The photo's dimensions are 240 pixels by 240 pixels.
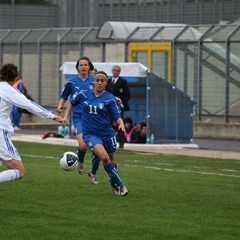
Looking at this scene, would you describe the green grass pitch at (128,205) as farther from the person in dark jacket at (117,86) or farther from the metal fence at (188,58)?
the metal fence at (188,58)

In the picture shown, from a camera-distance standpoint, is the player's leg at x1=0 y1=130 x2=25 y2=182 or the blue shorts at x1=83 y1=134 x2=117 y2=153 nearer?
the player's leg at x1=0 y1=130 x2=25 y2=182

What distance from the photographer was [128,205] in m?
13.4

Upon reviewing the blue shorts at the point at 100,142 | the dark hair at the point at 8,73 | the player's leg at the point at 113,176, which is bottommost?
the player's leg at the point at 113,176

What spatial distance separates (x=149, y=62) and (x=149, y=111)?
503cm

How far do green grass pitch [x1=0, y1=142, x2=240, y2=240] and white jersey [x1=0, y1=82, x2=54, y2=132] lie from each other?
1.07 meters

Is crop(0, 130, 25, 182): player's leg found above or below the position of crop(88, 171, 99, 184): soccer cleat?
above

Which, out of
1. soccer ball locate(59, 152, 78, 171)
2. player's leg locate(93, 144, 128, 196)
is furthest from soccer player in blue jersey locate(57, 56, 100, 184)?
player's leg locate(93, 144, 128, 196)

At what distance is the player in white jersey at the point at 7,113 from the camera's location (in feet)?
43.0

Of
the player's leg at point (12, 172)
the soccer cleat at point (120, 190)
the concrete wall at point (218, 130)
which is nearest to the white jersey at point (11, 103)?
the player's leg at point (12, 172)

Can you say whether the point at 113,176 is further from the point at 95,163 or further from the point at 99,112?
the point at 95,163

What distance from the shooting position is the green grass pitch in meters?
11.1

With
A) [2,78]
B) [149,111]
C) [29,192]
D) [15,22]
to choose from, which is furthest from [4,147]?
[15,22]

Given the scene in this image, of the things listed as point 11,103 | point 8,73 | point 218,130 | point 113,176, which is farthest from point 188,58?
point 11,103

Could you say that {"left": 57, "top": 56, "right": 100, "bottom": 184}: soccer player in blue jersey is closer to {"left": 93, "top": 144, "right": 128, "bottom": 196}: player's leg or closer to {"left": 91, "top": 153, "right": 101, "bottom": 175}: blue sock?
{"left": 91, "top": 153, "right": 101, "bottom": 175}: blue sock
